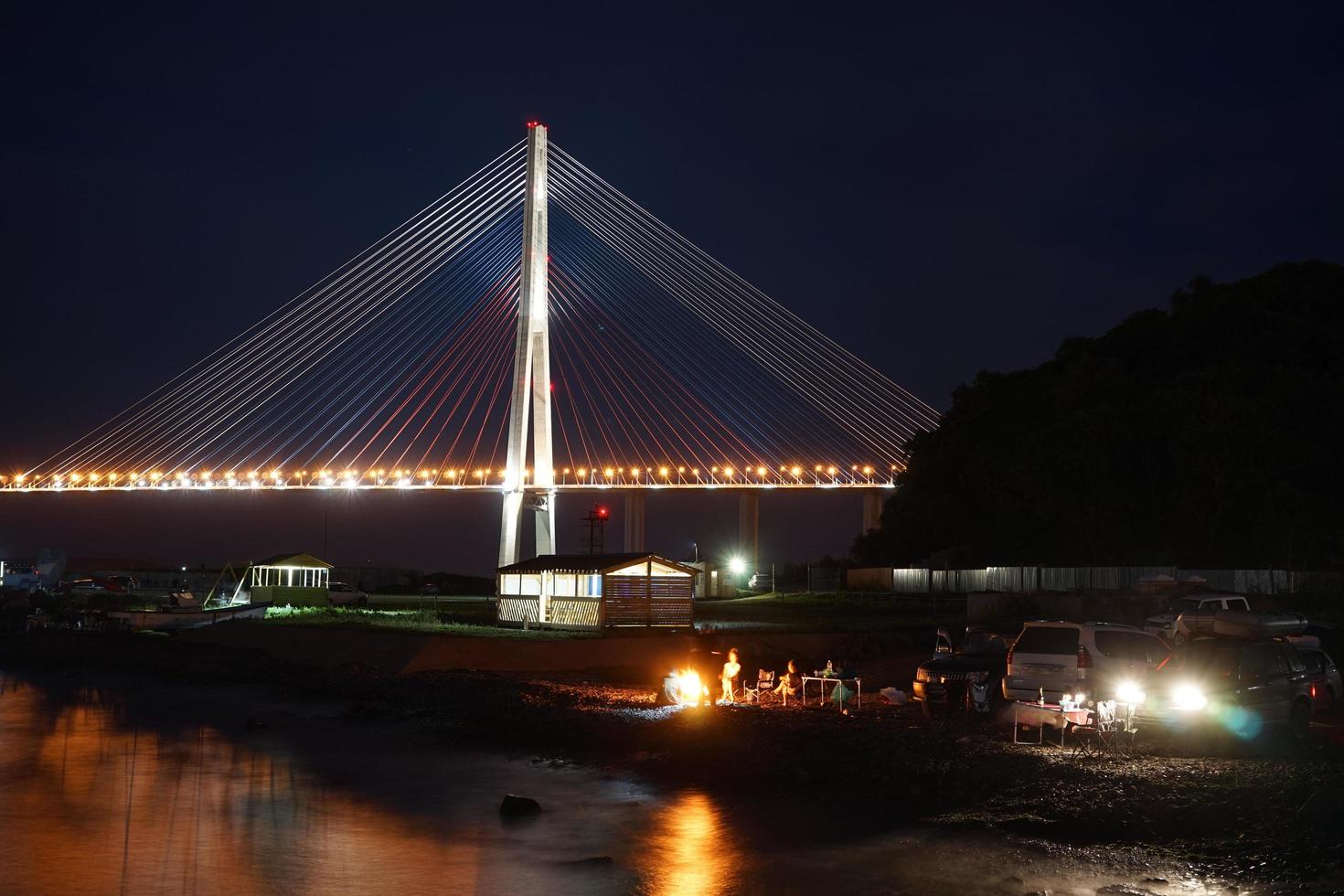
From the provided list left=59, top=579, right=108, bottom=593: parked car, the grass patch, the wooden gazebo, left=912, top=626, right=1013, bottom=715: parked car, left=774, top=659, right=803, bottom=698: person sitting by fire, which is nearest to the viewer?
left=912, top=626, right=1013, bottom=715: parked car

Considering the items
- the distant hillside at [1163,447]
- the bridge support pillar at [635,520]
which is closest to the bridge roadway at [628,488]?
the bridge support pillar at [635,520]

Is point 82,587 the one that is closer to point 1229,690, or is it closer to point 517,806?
point 517,806

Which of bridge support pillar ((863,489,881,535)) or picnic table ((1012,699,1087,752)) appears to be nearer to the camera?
picnic table ((1012,699,1087,752))

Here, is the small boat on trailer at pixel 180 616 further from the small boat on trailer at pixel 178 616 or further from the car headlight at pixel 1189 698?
the car headlight at pixel 1189 698

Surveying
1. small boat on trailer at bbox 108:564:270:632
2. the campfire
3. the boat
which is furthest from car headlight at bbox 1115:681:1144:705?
the boat

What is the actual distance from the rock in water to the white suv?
7.05m

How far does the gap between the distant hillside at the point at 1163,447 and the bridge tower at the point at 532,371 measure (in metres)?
21.8

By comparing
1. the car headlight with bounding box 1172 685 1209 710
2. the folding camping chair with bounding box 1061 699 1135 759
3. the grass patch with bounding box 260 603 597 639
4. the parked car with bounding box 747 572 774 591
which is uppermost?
the parked car with bounding box 747 572 774 591

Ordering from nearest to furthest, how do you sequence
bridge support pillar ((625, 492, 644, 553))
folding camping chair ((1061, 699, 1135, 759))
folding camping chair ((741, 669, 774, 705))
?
1. folding camping chair ((1061, 699, 1135, 759))
2. folding camping chair ((741, 669, 774, 705))
3. bridge support pillar ((625, 492, 644, 553))

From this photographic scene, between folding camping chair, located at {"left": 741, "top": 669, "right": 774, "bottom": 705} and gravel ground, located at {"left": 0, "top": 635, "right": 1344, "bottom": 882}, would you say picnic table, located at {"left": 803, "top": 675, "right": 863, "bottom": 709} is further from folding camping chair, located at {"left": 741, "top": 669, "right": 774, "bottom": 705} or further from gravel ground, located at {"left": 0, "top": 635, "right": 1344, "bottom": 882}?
folding camping chair, located at {"left": 741, "top": 669, "right": 774, "bottom": 705}

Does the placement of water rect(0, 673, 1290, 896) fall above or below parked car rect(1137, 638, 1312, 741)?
below

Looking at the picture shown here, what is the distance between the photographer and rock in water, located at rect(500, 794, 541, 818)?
1423cm

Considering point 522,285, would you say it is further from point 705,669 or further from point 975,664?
point 975,664

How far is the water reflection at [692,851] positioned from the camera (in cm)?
1077
